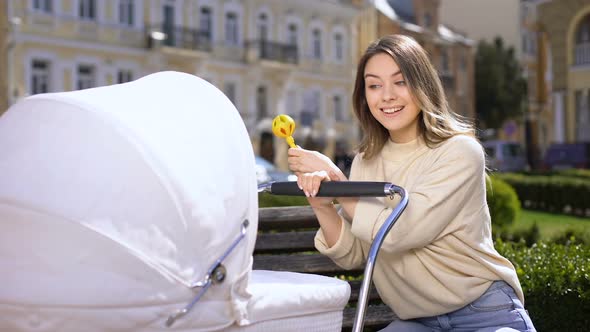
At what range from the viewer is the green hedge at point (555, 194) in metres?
17.4

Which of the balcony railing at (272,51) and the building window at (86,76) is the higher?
the balcony railing at (272,51)

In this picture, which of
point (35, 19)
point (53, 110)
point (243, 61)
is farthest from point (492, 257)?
point (243, 61)

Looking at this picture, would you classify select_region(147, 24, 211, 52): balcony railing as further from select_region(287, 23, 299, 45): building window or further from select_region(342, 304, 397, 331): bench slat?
select_region(342, 304, 397, 331): bench slat

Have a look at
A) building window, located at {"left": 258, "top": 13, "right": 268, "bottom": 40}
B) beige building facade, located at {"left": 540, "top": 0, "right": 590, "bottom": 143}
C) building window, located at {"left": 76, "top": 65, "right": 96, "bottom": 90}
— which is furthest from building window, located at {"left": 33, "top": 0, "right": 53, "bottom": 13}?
beige building facade, located at {"left": 540, "top": 0, "right": 590, "bottom": 143}

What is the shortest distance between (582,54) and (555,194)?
21.8m

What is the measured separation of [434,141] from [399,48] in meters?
0.37

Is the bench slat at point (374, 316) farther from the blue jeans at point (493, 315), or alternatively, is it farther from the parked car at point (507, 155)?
the parked car at point (507, 155)

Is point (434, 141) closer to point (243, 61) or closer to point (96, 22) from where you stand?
point (96, 22)

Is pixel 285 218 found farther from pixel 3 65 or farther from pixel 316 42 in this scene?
pixel 316 42

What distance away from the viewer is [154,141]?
2.27 m

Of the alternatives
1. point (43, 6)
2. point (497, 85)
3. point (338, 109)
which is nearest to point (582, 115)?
point (338, 109)

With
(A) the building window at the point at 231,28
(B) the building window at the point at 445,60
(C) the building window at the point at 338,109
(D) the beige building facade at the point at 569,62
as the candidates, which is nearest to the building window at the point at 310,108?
(C) the building window at the point at 338,109

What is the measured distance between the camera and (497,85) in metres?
56.9

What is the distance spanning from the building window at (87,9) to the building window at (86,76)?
1948 millimetres
